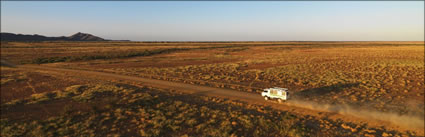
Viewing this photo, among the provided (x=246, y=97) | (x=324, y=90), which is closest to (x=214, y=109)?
(x=246, y=97)

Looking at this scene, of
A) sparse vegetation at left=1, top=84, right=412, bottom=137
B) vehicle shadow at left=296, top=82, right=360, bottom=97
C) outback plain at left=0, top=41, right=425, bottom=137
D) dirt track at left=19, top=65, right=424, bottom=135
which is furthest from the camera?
vehicle shadow at left=296, top=82, right=360, bottom=97

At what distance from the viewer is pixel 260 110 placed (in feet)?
65.8

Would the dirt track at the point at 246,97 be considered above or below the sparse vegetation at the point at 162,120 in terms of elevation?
above

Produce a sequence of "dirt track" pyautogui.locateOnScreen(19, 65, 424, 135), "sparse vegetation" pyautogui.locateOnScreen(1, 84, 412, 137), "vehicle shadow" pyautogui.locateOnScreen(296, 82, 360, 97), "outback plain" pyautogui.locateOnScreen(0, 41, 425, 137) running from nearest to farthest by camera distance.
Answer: "sparse vegetation" pyautogui.locateOnScreen(1, 84, 412, 137) < "outback plain" pyautogui.locateOnScreen(0, 41, 425, 137) < "dirt track" pyautogui.locateOnScreen(19, 65, 424, 135) < "vehicle shadow" pyautogui.locateOnScreen(296, 82, 360, 97)

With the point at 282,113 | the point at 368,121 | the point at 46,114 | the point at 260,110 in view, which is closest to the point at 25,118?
the point at 46,114

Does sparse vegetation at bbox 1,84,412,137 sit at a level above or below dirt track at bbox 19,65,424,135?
below

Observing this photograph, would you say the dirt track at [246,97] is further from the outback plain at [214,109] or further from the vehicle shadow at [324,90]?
the vehicle shadow at [324,90]

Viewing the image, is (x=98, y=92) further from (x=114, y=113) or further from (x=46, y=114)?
(x=114, y=113)

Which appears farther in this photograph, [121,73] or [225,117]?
[121,73]

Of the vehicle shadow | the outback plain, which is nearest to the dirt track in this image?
the outback plain

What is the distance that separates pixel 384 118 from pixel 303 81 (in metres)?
15.6

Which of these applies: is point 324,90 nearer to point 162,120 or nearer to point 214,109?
point 214,109

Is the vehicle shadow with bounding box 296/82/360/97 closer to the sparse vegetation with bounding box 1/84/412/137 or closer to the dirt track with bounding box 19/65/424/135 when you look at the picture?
the dirt track with bounding box 19/65/424/135

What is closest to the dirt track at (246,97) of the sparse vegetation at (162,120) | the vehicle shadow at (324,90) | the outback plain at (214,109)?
the outback plain at (214,109)
